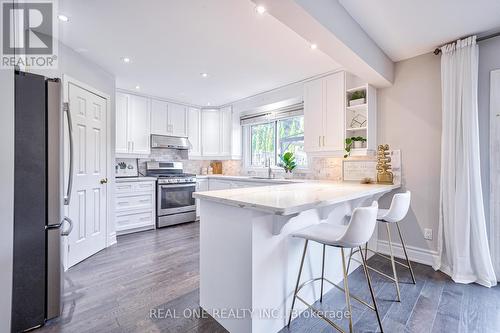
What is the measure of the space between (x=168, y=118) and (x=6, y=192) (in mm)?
3350

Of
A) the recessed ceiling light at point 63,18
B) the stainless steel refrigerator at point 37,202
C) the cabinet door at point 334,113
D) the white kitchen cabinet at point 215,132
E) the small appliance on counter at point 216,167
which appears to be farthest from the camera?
the small appliance on counter at point 216,167

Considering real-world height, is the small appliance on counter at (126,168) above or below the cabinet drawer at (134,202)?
above

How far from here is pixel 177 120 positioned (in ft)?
15.5

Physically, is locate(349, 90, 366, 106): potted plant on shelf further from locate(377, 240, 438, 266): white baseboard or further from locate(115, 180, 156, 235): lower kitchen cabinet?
locate(115, 180, 156, 235): lower kitchen cabinet

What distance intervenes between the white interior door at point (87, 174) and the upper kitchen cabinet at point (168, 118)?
3.99 feet

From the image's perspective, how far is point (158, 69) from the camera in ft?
10.3

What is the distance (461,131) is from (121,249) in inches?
165

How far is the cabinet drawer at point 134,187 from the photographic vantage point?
12.2 feet

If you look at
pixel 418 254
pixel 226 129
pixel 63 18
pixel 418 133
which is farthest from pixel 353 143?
pixel 63 18

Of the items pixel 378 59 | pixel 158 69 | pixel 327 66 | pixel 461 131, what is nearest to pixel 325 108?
pixel 327 66

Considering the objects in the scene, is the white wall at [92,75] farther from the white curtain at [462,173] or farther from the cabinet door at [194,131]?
→ the white curtain at [462,173]

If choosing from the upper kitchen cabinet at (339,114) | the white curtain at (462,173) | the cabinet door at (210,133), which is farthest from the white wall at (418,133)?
the cabinet door at (210,133)

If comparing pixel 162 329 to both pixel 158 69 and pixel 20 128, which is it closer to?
pixel 20 128

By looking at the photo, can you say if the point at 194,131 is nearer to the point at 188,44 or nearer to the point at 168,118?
the point at 168,118
